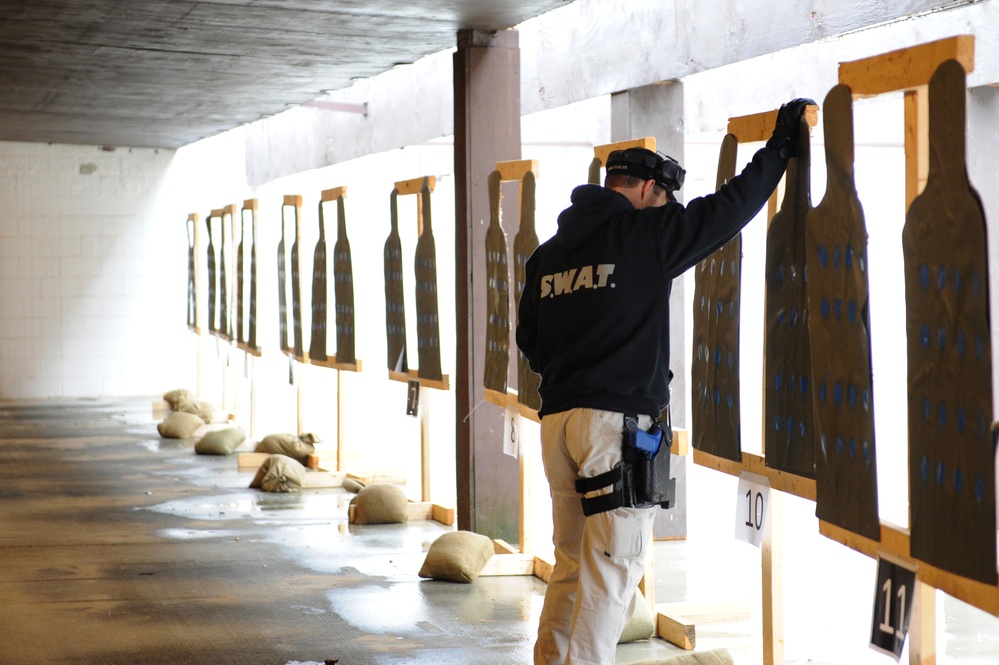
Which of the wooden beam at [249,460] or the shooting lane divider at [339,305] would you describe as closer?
the shooting lane divider at [339,305]

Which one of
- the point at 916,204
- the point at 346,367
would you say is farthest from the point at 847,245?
the point at 346,367

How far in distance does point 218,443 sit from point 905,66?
8.33 metres

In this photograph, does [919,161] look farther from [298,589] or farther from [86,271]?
[86,271]

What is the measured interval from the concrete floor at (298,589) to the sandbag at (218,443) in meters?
1.55

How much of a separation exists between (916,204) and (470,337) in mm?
3952

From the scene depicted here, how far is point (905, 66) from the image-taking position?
121 inches

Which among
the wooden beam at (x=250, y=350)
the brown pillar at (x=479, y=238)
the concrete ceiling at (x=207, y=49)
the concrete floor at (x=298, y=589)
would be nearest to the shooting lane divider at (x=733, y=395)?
the concrete floor at (x=298, y=589)

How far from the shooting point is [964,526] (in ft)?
9.53

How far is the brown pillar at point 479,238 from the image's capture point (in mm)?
6738

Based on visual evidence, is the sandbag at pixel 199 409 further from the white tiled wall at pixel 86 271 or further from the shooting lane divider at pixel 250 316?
the white tiled wall at pixel 86 271

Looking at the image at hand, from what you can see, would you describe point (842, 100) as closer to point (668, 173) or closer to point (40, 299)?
point (668, 173)

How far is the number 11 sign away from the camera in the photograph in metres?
2.99

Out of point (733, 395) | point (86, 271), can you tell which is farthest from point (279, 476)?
point (86, 271)

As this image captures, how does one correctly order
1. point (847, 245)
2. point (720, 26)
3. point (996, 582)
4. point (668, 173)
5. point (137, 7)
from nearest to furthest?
point (996, 582)
point (847, 245)
point (668, 173)
point (720, 26)
point (137, 7)
